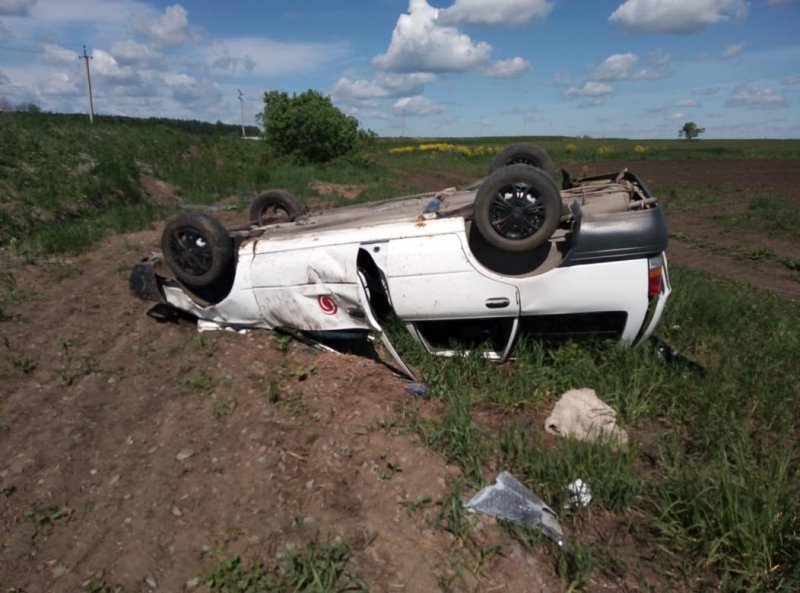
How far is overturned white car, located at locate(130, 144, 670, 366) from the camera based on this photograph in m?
3.52

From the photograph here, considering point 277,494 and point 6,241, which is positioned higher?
point 6,241

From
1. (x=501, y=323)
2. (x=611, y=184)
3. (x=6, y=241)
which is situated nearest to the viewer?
(x=501, y=323)

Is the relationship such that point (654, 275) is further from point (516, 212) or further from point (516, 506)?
point (516, 506)

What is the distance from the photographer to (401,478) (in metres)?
2.99

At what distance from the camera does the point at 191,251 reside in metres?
4.48

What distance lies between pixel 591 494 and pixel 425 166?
116ft

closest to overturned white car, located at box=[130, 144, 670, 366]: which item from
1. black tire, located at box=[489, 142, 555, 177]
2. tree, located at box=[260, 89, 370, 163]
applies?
black tire, located at box=[489, 142, 555, 177]

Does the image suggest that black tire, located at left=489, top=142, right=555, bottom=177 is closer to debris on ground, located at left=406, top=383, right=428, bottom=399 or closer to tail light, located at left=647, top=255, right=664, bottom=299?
tail light, located at left=647, top=255, right=664, bottom=299

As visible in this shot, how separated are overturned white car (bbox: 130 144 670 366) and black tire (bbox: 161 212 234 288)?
11 mm

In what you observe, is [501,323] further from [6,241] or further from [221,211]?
[221,211]

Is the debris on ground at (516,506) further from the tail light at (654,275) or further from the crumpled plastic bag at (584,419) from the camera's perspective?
the tail light at (654,275)

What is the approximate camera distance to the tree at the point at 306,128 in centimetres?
2900

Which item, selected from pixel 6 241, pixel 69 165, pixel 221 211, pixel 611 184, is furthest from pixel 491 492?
pixel 69 165

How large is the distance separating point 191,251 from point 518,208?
2.73 metres
